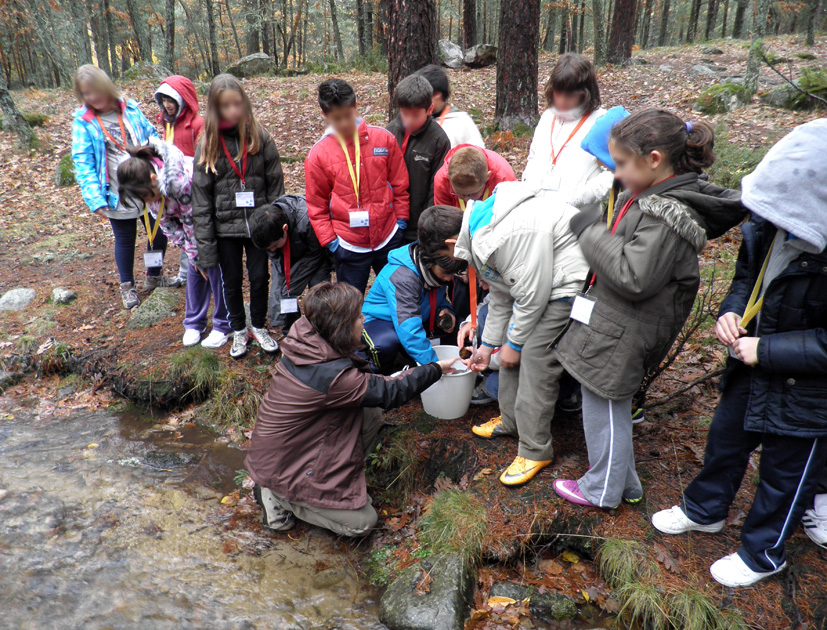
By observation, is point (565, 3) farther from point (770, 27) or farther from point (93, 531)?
point (93, 531)

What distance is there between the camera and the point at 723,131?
7199 mm

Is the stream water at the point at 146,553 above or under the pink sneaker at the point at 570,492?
under

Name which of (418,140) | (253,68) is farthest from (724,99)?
(253,68)

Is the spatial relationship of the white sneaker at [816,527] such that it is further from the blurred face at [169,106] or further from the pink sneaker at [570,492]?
the blurred face at [169,106]

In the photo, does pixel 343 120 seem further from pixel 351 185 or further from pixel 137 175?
pixel 137 175

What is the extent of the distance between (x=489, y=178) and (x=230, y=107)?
2.11m

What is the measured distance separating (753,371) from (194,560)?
320 cm

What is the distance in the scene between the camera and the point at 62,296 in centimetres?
604

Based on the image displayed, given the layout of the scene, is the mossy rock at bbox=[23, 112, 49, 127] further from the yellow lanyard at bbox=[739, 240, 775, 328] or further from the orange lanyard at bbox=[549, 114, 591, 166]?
the yellow lanyard at bbox=[739, 240, 775, 328]

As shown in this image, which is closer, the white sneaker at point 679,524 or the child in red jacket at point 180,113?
the white sneaker at point 679,524

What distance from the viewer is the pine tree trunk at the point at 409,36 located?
18.4 feet

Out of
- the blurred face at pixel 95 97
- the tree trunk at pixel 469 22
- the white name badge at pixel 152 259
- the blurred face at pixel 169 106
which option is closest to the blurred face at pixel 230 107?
the blurred face at pixel 169 106

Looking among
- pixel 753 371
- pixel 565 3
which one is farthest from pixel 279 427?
pixel 565 3

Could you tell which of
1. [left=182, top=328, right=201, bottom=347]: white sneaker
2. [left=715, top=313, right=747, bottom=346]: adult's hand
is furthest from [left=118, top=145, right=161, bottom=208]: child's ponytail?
[left=715, top=313, right=747, bottom=346]: adult's hand
